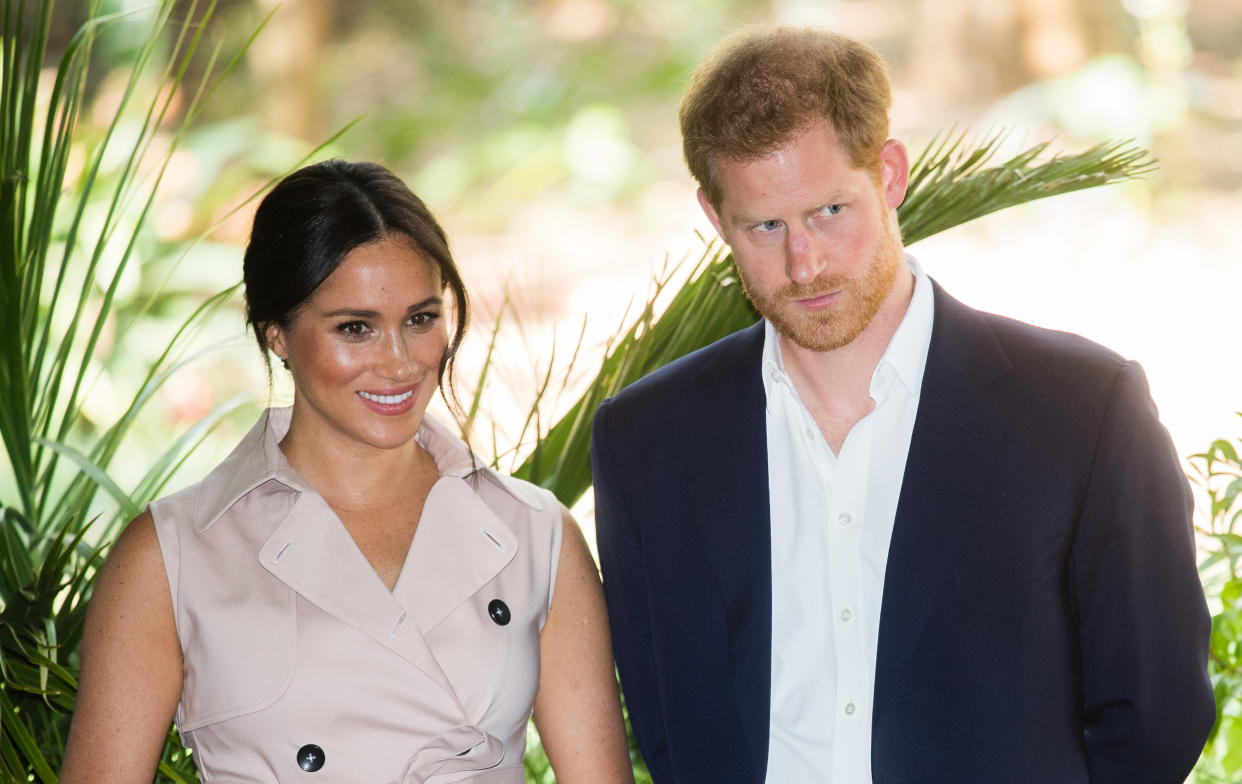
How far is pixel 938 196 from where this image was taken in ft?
7.12

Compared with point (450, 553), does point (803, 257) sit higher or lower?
higher

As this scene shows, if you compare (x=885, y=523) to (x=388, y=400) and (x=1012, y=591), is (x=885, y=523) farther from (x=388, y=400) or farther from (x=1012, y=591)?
(x=388, y=400)

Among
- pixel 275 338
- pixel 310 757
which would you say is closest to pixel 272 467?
pixel 275 338

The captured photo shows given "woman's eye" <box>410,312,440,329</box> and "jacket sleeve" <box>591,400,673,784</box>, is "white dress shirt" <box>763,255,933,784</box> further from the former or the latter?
"woman's eye" <box>410,312,440,329</box>

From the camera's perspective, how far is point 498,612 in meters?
1.83

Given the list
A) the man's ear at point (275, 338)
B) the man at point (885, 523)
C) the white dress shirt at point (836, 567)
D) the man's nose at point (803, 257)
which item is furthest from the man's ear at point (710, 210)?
the man's ear at point (275, 338)

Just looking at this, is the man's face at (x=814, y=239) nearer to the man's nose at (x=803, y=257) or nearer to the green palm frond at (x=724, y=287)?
the man's nose at (x=803, y=257)

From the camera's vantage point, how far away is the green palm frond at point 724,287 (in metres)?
2.14

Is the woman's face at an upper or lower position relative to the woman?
upper

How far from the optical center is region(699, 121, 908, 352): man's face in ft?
5.49

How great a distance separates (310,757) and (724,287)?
37.9 inches

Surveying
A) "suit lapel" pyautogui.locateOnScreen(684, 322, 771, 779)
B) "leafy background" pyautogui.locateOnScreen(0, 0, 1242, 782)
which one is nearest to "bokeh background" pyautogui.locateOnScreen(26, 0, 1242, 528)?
"leafy background" pyautogui.locateOnScreen(0, 0, 1242, 782)

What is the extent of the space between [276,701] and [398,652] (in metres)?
0.16

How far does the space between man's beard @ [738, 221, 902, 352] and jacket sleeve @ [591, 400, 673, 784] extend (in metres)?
0.32
